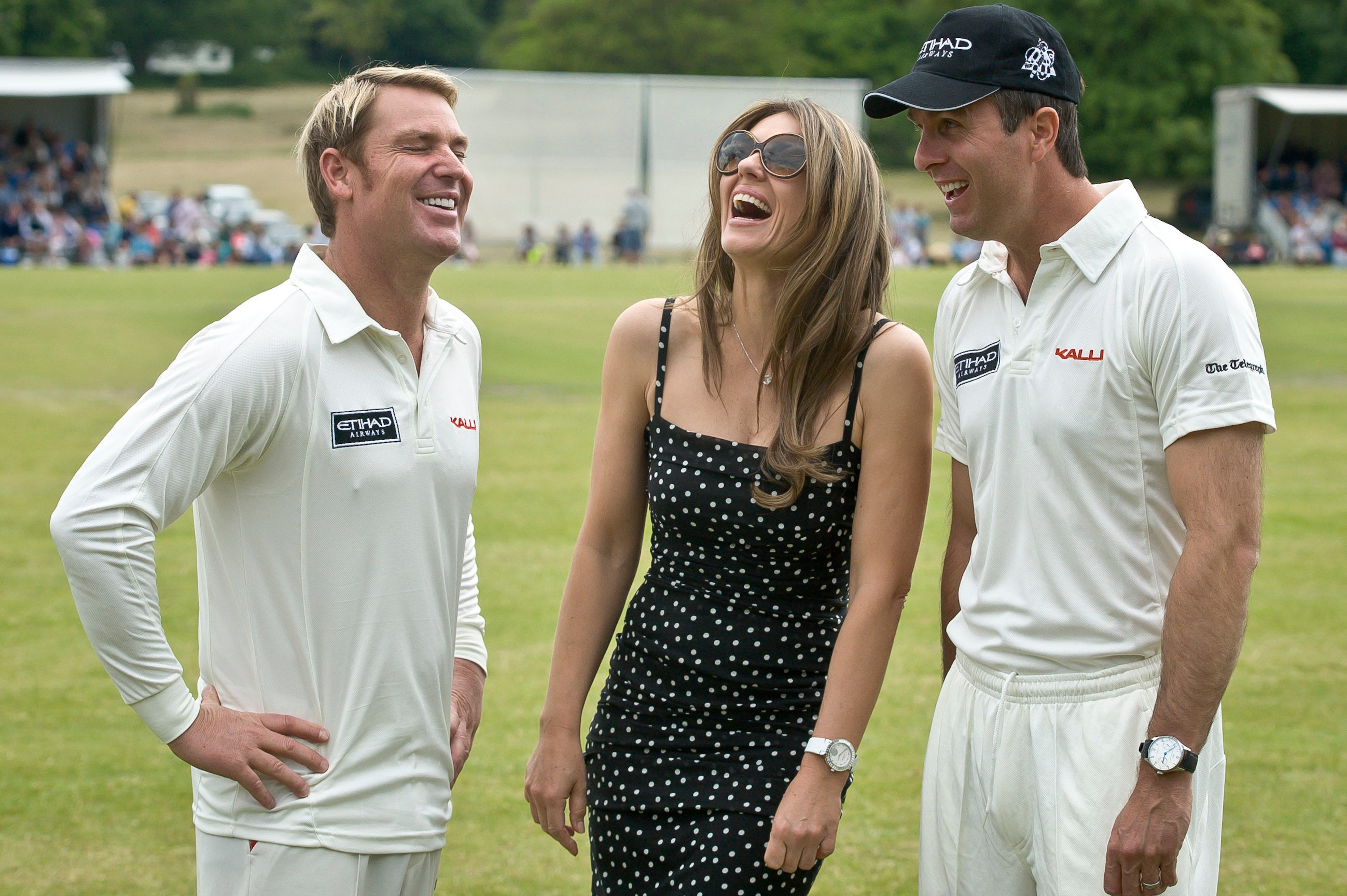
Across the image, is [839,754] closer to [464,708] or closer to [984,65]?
[464,708]

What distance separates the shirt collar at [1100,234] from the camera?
9.55 feet

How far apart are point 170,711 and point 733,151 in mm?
1742

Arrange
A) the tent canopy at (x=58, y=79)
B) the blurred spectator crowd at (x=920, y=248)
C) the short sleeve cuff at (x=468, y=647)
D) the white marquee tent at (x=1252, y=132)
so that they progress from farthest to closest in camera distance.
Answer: the white marquee tent at (x=1252, y=132)
the blurred spectator crowd at (x=920, y=248)
the tent canopy at (x=58, y=79)
the short sleeve cuff at (x=468, y=647)

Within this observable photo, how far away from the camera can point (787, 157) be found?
313 cm

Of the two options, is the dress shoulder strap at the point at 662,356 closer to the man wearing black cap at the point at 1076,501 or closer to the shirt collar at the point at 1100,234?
the man wearing black cap at the point at 1076,501

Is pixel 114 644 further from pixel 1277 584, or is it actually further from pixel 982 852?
pixel 1277 584

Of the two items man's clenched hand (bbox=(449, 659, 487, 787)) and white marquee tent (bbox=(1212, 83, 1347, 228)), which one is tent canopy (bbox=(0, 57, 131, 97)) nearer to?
white marquee tent (bbox=(1212, 83, 1347, 228))

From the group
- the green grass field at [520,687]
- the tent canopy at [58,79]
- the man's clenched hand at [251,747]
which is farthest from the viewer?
the tent canopy at [58,79]

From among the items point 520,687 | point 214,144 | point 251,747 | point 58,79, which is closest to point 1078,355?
point 251,747

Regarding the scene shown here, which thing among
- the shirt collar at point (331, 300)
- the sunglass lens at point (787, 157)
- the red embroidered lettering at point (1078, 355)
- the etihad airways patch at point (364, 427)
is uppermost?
the sunglass lens at point (787, 157)

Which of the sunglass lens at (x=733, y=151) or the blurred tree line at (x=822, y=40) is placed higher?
the blurred tree line at (x=822, y=40)

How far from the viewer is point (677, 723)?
Result: 3172mm

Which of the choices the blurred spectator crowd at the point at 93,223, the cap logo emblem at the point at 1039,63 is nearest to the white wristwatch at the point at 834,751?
the cap logo emblem at the point at 1039,63

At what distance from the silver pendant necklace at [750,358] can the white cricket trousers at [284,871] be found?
1343mm
